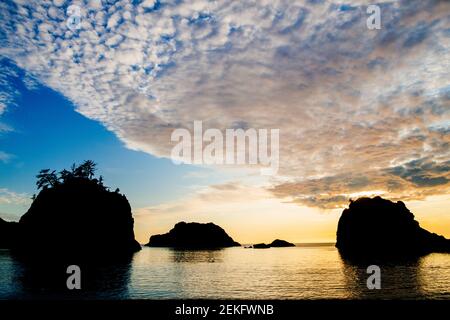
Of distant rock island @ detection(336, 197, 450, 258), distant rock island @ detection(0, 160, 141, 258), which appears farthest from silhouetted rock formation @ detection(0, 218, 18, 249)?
distant rock island @ detection(336, 197, 450, 258)

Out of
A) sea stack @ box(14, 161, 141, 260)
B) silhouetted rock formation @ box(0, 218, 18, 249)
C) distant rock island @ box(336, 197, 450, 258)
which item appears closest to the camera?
sea stack @ box(14, 161, 141, 260)

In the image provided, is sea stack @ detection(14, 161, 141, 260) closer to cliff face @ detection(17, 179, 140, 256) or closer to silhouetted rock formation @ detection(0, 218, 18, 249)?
cliff face @ detection(17, 179, 140, 256)

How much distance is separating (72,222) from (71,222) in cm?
35

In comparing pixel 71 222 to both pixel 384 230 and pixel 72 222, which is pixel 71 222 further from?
pixel 384 230

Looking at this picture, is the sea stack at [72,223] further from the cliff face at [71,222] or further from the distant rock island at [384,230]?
the distant rock island at [384,230]

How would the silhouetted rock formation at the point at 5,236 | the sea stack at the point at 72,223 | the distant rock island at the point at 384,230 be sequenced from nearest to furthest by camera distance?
the sea stack at the point at 72,223 → the distant rock island at the point at 384,230 → the silhouetted rock formation at the point at 5,236

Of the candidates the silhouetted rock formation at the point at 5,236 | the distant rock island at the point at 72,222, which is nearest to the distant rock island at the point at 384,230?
the distant rock island at the point at 72,222

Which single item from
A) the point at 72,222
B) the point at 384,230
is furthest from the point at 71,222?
the point at 384,230

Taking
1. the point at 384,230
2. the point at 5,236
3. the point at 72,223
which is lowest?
the point at 5,236

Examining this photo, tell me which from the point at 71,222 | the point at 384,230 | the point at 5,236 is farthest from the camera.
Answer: the point at 5,236

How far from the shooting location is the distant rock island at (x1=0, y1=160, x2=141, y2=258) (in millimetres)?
118438

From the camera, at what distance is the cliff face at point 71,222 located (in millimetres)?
118500

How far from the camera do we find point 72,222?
398 ft

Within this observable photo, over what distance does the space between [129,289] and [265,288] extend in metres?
18.9
